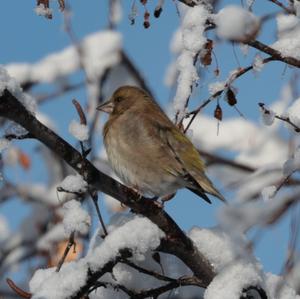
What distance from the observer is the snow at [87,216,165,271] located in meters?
2.53

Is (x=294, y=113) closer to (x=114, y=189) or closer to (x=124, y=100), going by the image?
(x=114, y=189)

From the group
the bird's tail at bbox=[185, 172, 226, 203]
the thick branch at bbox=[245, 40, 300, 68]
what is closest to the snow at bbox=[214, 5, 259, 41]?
the thick branch at bbox=[245, 40, 300, 68]

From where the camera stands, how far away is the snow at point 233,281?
254 centimetres

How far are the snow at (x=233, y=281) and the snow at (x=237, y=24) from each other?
0.72 metres

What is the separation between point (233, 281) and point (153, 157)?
1319mm

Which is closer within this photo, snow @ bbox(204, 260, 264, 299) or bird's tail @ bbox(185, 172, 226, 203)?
snow @ bbox(204, 260, 264, 299)

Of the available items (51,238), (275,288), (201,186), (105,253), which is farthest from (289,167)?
(51,238)

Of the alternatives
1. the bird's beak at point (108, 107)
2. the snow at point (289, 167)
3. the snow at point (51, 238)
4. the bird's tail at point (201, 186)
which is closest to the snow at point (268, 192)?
the snow at point (289, 167)

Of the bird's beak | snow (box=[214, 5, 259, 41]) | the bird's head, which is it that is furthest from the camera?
the bird's beak

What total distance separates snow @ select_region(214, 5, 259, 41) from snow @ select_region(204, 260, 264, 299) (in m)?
0.72

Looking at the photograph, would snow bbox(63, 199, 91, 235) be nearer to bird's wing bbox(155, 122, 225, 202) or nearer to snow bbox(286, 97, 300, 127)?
snow bbox(286, 97, 300, 127)

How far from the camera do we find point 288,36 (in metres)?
2.75

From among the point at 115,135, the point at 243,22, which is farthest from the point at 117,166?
the point at 243,22

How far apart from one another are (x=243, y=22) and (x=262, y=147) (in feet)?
14.0
